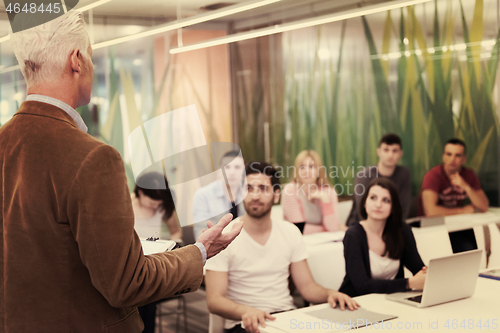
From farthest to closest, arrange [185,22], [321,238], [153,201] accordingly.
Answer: [185,22] < [321,238] < [153,201]

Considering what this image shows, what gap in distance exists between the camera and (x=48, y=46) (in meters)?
0.98

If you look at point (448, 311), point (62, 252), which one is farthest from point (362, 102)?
point (62, 252)

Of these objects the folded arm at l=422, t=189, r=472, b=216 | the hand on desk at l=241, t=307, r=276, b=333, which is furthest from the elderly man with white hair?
the folded arm at l=422, t=189, r=472, b=216

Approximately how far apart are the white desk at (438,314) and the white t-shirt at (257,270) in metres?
0.41

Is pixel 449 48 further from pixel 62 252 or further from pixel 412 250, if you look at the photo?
pixel 62 252

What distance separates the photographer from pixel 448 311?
198 centimetres

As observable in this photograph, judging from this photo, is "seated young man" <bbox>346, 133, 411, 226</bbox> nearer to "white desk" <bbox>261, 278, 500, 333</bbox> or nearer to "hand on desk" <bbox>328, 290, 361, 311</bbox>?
"white desk" <bbox>261, 278, 500, 333</bbox>

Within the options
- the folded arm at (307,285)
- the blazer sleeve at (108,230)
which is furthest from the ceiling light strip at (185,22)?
the blazer sleeve at (108,230)

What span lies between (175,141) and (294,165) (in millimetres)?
3517

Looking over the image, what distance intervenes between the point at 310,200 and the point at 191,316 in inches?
56.9

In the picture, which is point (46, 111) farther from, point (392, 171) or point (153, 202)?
point (392, 171)

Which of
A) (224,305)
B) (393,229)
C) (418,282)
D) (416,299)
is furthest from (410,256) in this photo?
(224,305)

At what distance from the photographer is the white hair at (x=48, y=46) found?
98 centimetres

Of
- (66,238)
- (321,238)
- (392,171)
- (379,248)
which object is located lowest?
(321,238)
